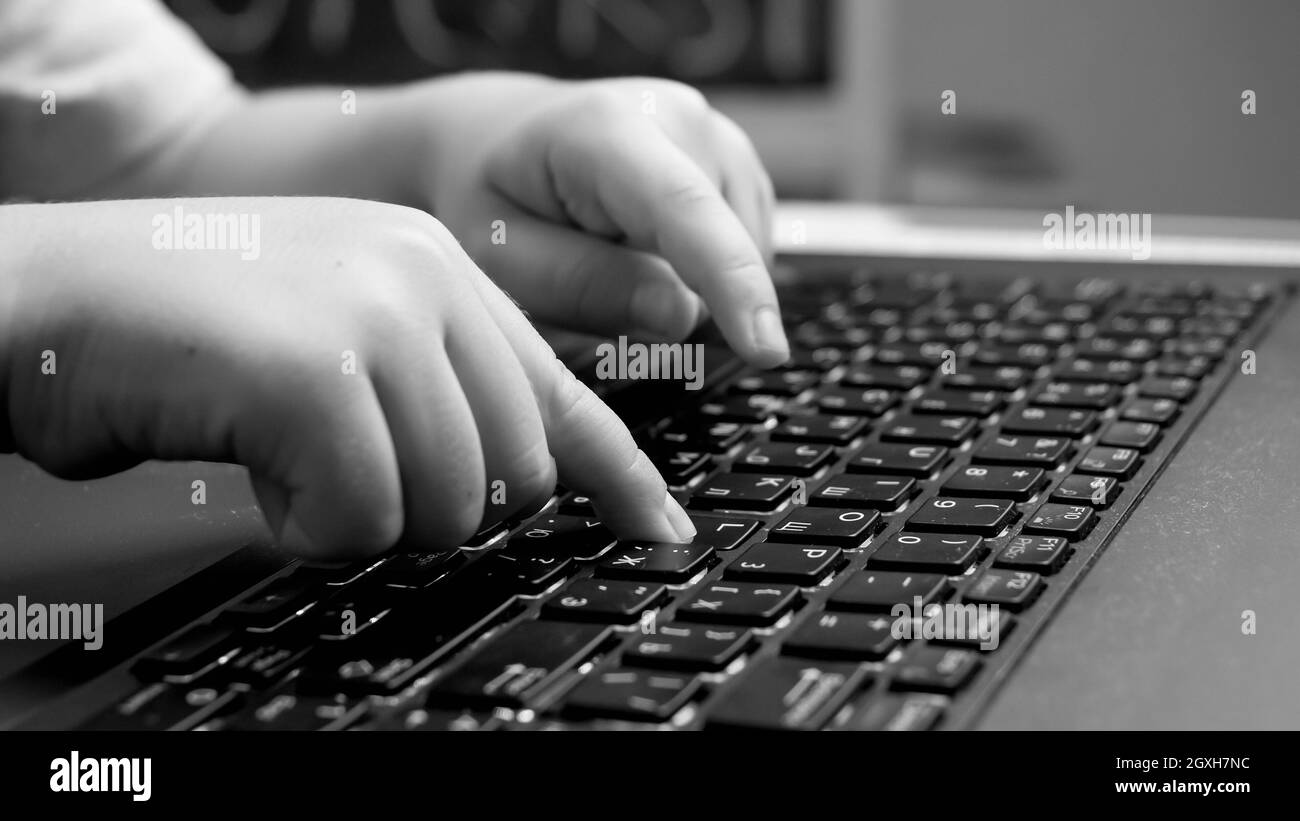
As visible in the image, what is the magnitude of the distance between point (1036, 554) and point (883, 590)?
0.05m

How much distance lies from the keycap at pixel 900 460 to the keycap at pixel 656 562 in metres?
0.09

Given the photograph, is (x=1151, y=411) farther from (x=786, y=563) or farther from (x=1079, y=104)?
(x=1079, y=104)

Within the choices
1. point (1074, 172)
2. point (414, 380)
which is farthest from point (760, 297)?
point (1074, 172)

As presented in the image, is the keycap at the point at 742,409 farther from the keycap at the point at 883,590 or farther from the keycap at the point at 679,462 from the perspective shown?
the keycap at the point at 883,590

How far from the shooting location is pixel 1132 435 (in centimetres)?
49

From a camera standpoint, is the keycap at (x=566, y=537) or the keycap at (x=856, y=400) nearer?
the keycap at (x=566, y=537)

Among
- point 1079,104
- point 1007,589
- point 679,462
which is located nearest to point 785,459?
point 679,462

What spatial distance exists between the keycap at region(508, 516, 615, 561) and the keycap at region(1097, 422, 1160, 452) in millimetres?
180

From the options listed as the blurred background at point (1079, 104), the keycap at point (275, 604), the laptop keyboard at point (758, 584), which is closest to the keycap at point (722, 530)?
the laptop keyboard at point (758, 584)

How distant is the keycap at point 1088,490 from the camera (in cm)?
42

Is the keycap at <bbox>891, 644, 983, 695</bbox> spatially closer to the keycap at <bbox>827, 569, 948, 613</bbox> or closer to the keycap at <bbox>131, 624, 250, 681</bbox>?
the keycap at <bbox>827, 569, 948, 613</bbox>

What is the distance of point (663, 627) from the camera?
331 millimetres

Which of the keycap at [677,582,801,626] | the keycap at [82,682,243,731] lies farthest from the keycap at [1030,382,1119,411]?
the keycap at [82,682,243,731]
